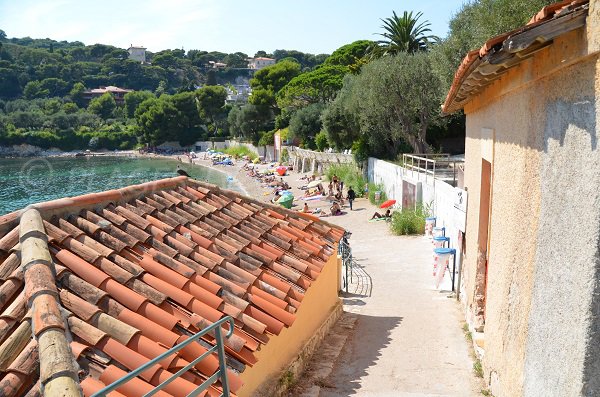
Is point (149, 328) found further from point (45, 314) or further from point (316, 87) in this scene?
point (316, 87)

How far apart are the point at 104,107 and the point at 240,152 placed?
53226 millimetres

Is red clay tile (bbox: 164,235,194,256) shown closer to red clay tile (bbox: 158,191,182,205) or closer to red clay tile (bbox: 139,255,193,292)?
red clay tile (bbox: 139,255,193,292)

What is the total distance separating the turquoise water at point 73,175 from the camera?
178 feet

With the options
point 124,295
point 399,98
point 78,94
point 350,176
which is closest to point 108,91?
point 78,94

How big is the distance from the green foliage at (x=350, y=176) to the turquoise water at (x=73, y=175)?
510 inches

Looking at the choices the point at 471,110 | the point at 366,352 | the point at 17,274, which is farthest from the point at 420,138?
the point at 17,274

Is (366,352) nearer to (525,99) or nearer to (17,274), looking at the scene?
(525,99)

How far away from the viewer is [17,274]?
13.9 ft

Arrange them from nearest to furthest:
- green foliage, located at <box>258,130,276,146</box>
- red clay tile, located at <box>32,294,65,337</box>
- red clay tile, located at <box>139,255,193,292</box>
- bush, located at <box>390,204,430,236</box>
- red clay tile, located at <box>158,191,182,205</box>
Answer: red clay tile, located at <box>32,294,65,337</box>
red clay tile, located at <box>139,255,193,292</box>
red clay tile, located at <box>158,191,182,205</box>
bush, located at <box>390,204,430,236</box>
green foliage, located at <box>258,130,276,146</box>

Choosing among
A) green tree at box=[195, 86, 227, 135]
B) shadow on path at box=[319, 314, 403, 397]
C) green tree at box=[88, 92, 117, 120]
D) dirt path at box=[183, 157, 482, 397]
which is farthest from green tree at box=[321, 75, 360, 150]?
green tree at box=[88, 92, 117, 120]

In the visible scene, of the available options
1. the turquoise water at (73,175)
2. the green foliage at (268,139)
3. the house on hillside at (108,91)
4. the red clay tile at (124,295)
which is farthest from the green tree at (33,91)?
the red clay tile at (124,295)

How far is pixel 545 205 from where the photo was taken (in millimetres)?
4078

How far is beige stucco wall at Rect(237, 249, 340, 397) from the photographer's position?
5453mm

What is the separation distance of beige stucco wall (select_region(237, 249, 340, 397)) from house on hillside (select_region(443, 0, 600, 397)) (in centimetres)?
241
